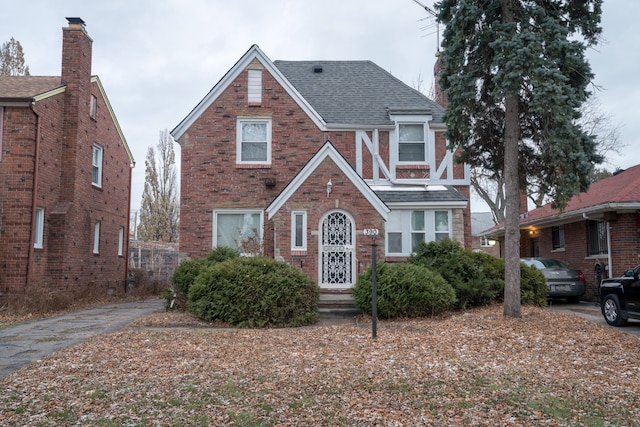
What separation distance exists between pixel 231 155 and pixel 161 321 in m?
6.52

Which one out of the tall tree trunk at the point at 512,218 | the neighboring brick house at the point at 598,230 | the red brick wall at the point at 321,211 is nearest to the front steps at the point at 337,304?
the red brick wall at the point at 321,211

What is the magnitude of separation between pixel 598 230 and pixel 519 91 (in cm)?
868

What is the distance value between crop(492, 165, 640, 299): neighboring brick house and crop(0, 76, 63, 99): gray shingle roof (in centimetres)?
1500

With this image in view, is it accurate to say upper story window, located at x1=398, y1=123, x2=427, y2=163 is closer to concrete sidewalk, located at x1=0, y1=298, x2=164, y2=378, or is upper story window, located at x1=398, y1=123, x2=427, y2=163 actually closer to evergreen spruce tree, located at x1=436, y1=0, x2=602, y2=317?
evergreen spruce tree, located at x1=436, y1=0, x2=602, y2=317

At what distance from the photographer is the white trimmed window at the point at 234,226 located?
1603 centimetres

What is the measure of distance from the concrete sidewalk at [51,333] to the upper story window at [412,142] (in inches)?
377

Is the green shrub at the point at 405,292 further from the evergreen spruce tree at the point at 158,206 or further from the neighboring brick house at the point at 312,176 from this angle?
the evergreen spruce tree at the point at 158,206

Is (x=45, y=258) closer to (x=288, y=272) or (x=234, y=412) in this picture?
(x=288, y=272)

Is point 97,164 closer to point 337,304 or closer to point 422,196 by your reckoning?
point 337,304

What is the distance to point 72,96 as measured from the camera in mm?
16359

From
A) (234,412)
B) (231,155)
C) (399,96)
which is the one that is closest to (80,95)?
(231,155)

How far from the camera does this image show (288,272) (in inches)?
449

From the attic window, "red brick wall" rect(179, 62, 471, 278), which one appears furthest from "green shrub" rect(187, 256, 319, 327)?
the attic window

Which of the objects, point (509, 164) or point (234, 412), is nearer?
point (234, 412)
